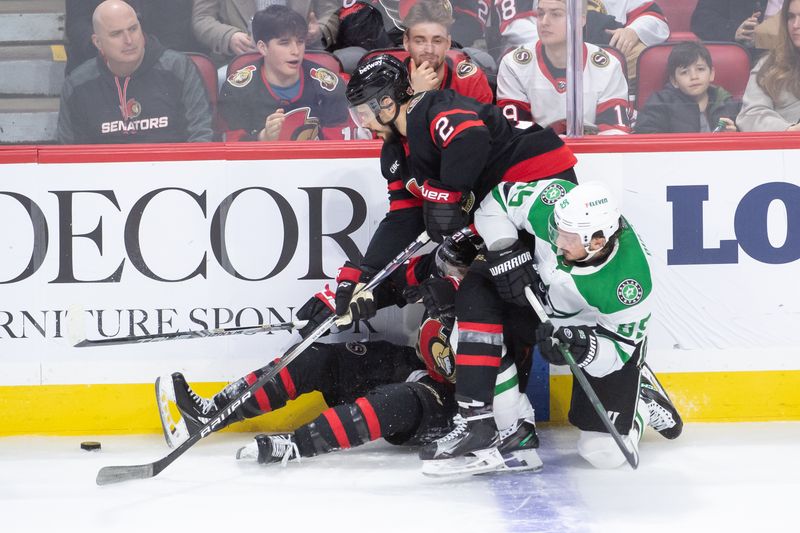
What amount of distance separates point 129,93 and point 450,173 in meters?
1.22

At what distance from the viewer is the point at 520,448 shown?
10.2 ft

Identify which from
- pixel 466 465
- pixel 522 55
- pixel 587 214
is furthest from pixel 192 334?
pixel 522 55

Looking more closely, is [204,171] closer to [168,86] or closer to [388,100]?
[168,86]

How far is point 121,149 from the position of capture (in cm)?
352

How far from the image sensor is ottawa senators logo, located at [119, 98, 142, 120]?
3.52 m

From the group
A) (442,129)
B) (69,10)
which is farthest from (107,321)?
(442,129)

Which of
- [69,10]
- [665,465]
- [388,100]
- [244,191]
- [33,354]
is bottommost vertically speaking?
[665,465]

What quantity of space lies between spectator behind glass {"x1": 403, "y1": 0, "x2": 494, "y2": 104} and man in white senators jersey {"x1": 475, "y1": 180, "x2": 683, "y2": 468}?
55 cm

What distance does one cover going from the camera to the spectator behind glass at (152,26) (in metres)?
3.49

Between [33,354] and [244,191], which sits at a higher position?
[244,191]

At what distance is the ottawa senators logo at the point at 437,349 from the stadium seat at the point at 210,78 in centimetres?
99

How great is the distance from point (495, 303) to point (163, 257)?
1.22 metres

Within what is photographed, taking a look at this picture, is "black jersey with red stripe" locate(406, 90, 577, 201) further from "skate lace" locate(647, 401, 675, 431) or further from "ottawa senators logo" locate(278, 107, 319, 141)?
"skate lace" locate(647, 401, 675, 431)

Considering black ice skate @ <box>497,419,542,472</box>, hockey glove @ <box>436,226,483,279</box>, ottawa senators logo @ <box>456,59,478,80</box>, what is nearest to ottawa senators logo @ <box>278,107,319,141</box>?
ottawa senators logo @ <box>456,59,478,80</box>
